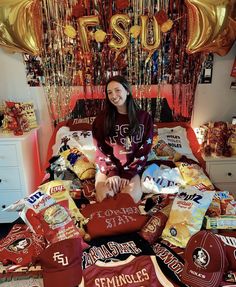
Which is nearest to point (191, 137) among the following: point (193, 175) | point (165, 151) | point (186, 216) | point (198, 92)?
point (165, 151)

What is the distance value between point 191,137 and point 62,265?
5.54ft

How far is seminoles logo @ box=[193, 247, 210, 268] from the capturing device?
941 mm

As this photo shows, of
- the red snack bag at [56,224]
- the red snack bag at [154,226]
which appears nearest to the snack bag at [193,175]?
the red snack bag at [154,226]

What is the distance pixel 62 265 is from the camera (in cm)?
94

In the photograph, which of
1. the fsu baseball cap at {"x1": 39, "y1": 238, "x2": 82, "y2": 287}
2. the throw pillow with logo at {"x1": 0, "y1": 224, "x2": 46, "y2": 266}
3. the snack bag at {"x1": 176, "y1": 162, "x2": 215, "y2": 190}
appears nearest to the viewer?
the fsu baseball cap at {"x1": 39, "y1": 238, "x2": 82, "y2": 287}

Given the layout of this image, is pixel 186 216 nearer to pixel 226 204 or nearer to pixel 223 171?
pixel 226 204

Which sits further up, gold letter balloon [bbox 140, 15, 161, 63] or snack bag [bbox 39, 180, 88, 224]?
gold letter balloon [bbox 140, 15, 161, 63]

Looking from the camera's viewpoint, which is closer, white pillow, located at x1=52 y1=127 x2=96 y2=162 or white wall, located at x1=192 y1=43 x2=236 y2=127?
white pillow, located at x1=52 y1=127 x2=96 y2=162

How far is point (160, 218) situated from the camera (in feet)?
4.30

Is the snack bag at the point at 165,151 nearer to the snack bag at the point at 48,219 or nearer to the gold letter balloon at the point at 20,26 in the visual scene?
the snack bag at the point at 48,219

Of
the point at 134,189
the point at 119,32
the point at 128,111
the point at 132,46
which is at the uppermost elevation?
the point at 119,32

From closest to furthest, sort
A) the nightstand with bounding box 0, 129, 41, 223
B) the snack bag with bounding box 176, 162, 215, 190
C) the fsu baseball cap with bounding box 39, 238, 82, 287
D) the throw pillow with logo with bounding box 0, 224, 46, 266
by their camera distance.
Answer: the fsu baseball cap with bounding box 39, 238, 82, 287 < the throw pillow with logo with bounding box 0, 224, 46, 266 < the snack bag with bounding box 176, 162, 215, 190 < the nightstand with bounding box 0, 129, 41, 223

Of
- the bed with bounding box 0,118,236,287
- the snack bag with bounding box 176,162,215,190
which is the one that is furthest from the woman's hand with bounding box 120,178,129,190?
the snack bag with bounding box 176,162,215,190

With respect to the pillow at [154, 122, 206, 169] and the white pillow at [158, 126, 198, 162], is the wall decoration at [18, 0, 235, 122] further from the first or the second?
the white pillow at [158, 126, 198, 162]
